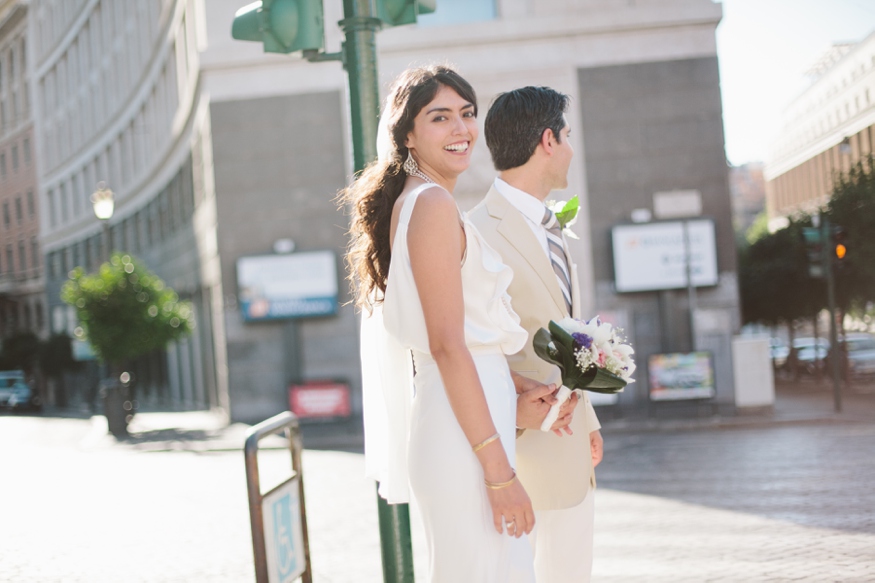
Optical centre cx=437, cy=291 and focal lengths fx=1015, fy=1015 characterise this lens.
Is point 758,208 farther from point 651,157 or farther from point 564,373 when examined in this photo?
point 564,373

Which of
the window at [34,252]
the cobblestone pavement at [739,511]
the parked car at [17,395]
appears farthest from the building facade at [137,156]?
the cobblestone pavement at [739,511]

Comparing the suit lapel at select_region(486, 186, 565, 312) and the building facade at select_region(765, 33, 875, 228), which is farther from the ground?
the building facade at select_region(765, 33, 875, 228)

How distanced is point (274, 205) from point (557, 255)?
796 inches

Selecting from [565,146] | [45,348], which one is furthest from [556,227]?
[45,348]

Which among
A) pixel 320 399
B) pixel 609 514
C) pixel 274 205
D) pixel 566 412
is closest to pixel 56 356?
pixel 274 205

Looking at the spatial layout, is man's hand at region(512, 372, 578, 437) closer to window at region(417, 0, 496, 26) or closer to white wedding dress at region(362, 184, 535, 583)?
white wedding dress at region(362, 184, 535, 583)

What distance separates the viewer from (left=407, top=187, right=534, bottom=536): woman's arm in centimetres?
264

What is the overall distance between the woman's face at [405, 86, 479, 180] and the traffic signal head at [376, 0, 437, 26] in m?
1.85

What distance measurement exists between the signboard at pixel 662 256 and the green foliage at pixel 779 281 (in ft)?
34.7

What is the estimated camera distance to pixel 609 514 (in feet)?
29.5

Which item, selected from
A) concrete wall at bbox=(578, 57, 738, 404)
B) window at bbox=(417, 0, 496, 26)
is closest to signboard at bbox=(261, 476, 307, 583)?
concrete wall at bbox=(578, 57, 738, 404)

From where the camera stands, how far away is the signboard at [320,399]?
792 inches

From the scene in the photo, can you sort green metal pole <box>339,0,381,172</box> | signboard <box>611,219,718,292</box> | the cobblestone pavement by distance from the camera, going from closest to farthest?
1. green metal pole <box>339,0,381,172</box>
2. the cobblestone pavement
3. signboard <box>611,219,718,292</box>

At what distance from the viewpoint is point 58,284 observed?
55.4 metres
